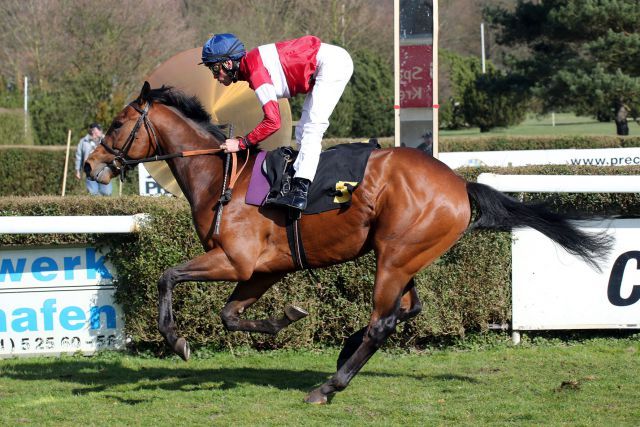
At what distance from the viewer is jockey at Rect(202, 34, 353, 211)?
5195 millimetres

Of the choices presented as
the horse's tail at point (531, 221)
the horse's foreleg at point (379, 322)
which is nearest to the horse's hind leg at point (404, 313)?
the horse's foreleg at point (379, 322)

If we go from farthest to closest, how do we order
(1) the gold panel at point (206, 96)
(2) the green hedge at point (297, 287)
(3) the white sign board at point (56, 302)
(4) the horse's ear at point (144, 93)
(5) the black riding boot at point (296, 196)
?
1. (1) the gold panel at point (206, 96)
2. (3) the white sign board at point (56, 302)
3. (2) the green hedge at point (297, 287)
4. (4) the horse's ear at point (144, 93)
5. (5) the black riding boot at point (296, 196)

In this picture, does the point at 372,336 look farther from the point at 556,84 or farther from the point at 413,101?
the point at 556,84

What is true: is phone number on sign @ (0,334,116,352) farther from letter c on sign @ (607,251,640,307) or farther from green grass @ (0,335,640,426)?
letter c on sign @ (607,251,640,307)

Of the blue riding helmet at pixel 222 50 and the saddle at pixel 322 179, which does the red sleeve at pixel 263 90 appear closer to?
the blue riding helmet at pixel 222 50

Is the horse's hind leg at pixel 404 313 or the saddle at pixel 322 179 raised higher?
the saddle at pixel 322 179

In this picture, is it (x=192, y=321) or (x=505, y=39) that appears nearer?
(x=192, y=321)

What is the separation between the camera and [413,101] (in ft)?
31.7

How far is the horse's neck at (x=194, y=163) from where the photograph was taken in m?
5.49

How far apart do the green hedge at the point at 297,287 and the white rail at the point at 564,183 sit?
21 cm

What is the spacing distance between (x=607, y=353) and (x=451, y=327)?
1.17m

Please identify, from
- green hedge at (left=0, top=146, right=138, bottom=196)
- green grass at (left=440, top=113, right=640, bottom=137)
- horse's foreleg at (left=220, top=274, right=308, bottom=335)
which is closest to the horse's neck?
horse's foreleg at (left=220, top=274, right=308, bottom=335)

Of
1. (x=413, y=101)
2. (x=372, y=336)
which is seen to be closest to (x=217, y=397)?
(x=372, y=336)

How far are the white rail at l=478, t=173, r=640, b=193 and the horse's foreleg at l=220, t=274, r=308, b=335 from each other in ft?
6.08
